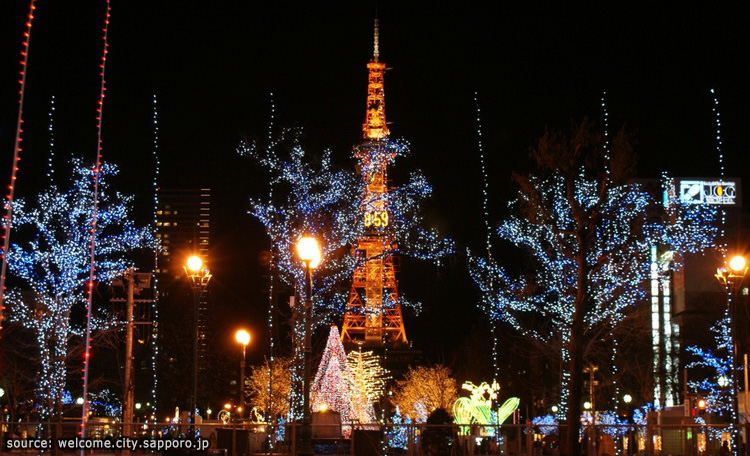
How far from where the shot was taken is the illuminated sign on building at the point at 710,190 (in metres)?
72.1

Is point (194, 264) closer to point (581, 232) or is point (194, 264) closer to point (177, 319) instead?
point (581, 232)

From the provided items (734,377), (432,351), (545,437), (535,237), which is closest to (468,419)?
(545,437)

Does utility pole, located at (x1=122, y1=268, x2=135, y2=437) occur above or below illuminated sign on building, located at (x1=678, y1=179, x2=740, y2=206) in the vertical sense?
below

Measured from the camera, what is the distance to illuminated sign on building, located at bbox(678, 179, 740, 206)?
72.1m

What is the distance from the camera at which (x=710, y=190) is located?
7281 centimetres

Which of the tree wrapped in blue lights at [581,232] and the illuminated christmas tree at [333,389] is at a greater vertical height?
the tree wrapped in blue lights at [581,232]

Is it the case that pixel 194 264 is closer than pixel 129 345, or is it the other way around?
pixel 194 264

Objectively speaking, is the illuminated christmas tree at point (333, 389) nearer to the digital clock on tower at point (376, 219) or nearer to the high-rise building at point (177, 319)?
the digital clock on tower at point (376, 219)

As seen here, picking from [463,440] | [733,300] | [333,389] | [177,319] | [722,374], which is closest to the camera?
[463,440]

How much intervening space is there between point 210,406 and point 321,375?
89.1ft

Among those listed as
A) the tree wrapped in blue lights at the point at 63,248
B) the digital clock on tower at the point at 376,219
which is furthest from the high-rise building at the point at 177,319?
the tree wrapped in blue lights at the point at 63,248

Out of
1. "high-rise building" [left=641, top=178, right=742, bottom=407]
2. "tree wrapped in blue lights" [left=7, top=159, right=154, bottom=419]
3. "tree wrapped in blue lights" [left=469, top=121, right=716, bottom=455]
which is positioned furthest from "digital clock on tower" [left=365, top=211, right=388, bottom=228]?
"high-rise building" [left=641, top=178, right=742, bottom=407]

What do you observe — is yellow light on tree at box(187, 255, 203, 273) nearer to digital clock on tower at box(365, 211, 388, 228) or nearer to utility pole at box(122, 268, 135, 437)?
utility pole at box(122, 268, 135, 437)

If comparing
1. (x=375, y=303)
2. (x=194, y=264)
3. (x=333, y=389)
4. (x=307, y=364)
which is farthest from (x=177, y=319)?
(x=307, y=364)
